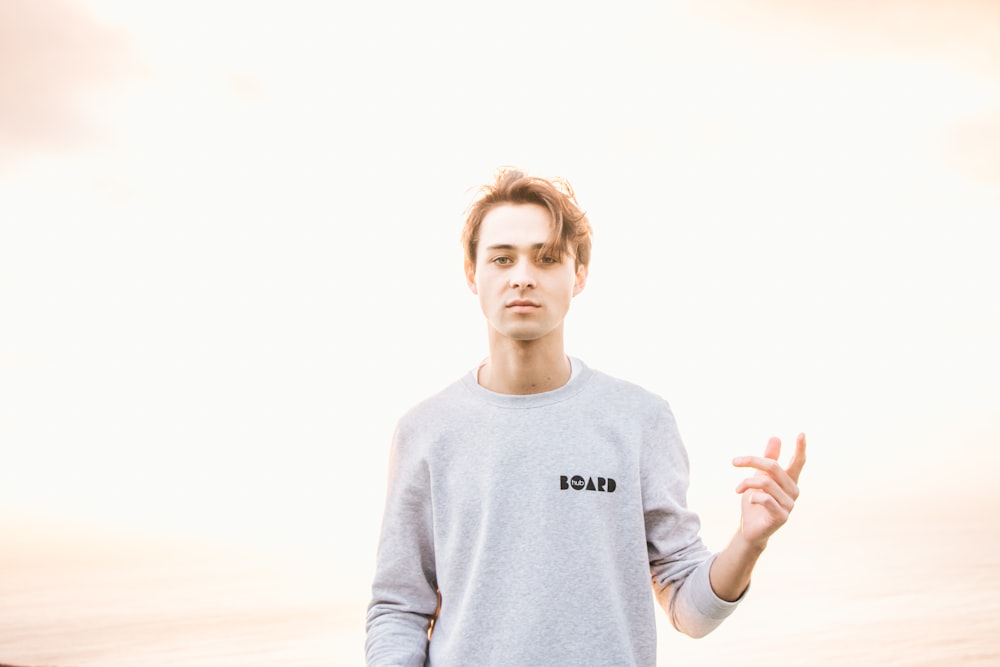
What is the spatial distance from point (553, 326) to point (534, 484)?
0.38 meters

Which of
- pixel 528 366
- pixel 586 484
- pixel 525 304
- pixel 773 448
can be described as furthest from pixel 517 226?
pixel 773 448

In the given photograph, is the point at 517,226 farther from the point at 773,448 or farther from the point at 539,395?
the point at 773,448

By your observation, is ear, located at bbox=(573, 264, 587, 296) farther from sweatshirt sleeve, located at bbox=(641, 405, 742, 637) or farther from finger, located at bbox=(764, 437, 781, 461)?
finger, located at bbox=(764, 437, 781, 461)

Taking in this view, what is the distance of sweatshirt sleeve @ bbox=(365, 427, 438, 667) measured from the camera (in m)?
2.14

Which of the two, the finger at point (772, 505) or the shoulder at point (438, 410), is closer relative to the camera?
the finger at point (772, 505)

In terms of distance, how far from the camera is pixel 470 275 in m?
2.38

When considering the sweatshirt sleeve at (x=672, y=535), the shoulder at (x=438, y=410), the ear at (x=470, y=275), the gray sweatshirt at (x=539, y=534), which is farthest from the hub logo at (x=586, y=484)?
the ear at (x=470, y=275)

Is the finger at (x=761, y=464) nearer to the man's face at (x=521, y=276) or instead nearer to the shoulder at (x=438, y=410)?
the man's face at (x=521, y=276)

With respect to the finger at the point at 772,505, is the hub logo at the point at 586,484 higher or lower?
higher

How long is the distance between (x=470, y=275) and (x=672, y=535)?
826mm

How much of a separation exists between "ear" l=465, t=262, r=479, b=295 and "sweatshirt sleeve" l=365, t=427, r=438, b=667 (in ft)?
1.47

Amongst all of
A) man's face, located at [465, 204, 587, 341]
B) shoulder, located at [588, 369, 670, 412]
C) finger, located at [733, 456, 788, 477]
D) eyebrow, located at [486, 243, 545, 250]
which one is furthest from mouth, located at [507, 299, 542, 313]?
finger, located at [733, 456, 788, 477]

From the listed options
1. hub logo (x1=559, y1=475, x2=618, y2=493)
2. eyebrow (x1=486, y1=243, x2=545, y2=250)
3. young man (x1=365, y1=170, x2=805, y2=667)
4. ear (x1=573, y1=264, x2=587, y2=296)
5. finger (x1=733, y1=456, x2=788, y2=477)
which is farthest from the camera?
ear (x1=573, y1=264, x2=587, y2=296)

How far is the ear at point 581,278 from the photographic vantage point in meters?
2.31
